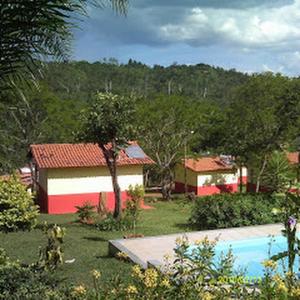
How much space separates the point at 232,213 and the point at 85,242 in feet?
18.2

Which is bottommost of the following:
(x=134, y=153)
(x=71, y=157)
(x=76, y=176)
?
(x=76, y=176)

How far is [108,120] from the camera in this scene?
18.3 m

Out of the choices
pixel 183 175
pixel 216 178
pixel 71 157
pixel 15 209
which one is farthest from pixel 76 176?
pixel 216 178

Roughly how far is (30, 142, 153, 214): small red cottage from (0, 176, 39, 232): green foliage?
6604mm

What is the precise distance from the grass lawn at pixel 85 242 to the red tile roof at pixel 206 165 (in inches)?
393


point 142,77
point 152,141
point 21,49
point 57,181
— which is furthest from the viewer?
point 142,77

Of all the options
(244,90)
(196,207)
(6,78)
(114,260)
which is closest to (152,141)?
(244,90)

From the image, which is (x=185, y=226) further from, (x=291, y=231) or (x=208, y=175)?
(x=291, y=231)

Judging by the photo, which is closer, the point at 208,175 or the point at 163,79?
the point at 208,175

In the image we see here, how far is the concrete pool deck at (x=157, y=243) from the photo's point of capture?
12195 millimetres

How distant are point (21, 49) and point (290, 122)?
90.1 feet

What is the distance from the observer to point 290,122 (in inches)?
1196

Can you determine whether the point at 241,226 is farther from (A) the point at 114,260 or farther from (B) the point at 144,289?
(B) the point at 144,289

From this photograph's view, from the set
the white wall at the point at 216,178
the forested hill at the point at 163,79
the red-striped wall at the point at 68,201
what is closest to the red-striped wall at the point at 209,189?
the white wall at the point at 216,178
